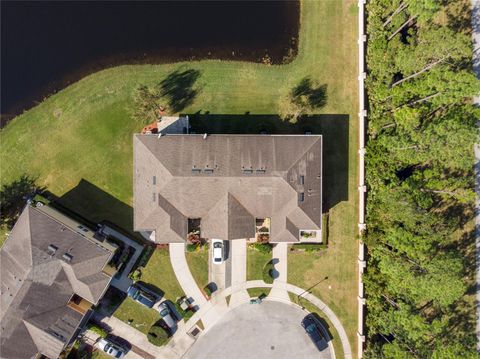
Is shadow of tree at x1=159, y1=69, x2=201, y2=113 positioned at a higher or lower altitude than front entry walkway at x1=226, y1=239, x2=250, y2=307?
higher

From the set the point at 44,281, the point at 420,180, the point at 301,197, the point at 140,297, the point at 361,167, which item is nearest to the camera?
the point at 44,281

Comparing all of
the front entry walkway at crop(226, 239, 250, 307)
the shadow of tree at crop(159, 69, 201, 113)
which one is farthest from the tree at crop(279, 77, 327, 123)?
the front entry walkway at crop(226, 239, 250, 307)

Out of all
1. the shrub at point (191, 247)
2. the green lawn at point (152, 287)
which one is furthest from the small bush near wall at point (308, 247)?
the green lawn at point (152, 287)

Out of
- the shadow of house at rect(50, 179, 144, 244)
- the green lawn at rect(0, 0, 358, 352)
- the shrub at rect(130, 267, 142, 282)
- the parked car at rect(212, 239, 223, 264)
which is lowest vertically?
the shrub at rect(130, 267, 142, 282)

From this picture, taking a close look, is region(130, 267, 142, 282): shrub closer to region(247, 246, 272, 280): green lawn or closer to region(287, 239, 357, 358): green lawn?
region(247, 246, 272, 280): green lawn

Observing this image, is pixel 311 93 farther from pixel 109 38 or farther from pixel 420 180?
pixel 109 38

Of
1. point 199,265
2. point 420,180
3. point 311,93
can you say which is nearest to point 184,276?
point 199,265

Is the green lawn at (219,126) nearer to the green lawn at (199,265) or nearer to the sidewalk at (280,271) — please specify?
the sidewalk at (280,271)
